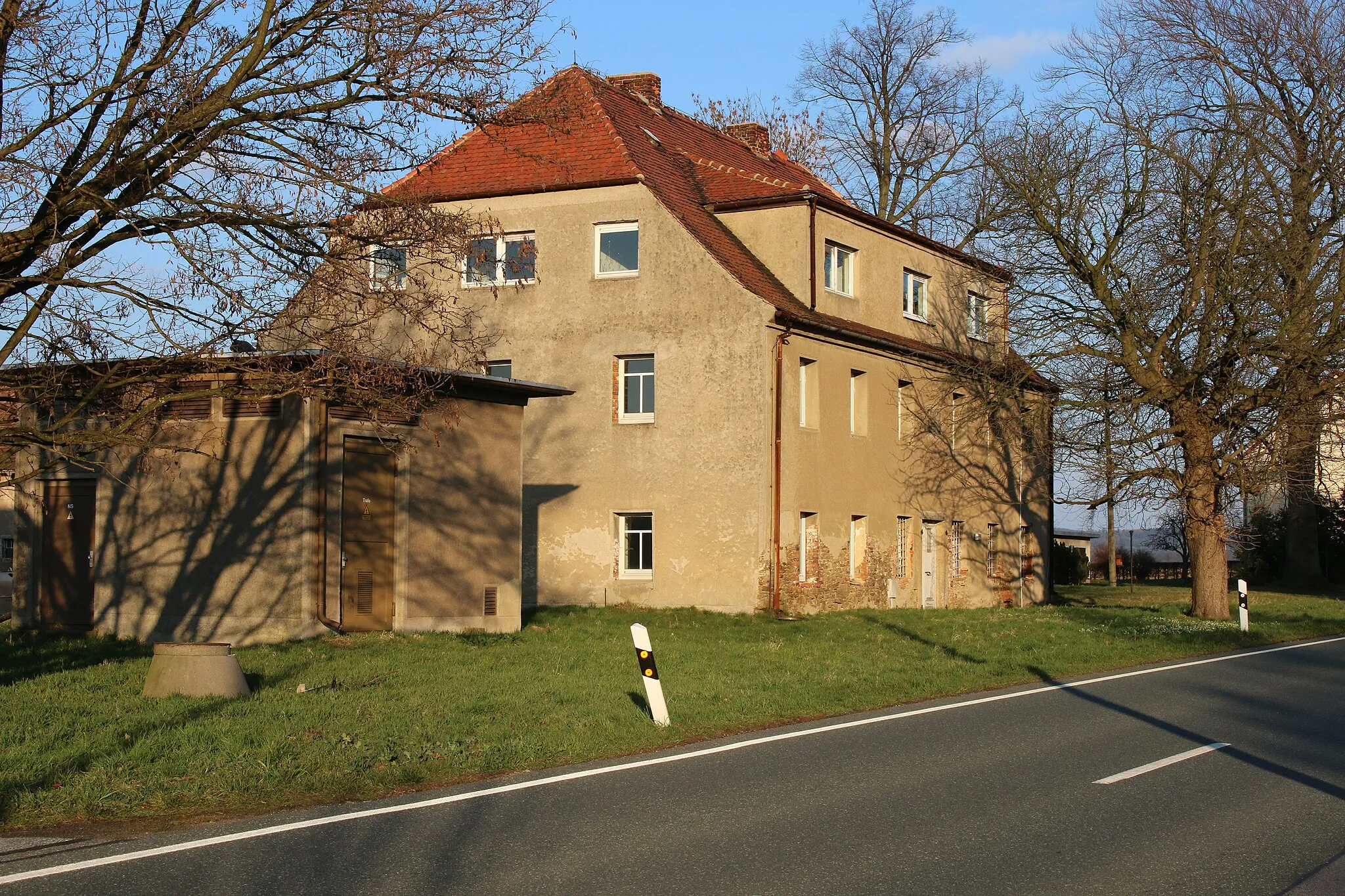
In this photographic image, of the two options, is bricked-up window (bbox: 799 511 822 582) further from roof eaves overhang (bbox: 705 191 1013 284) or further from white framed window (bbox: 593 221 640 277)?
roof eaves overhang (bbox: 705 191 1013 284)

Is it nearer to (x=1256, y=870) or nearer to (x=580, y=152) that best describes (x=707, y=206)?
(x=580, y=152)

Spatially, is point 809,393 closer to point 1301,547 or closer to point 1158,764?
point 1158,764

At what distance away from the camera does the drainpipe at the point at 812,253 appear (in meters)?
28.7

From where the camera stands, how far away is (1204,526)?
28.4 metres

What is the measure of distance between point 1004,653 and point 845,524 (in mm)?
9651

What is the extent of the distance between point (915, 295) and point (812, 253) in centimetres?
515

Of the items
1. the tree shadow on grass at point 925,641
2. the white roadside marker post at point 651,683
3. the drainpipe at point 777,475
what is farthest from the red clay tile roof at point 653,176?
the white roadside marker post at point 651,683

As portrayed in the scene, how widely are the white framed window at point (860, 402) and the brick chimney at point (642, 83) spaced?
33.4ft

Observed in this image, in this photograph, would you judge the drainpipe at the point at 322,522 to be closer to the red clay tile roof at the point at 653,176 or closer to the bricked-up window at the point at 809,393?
the red clay tile roof at the point at 653,176

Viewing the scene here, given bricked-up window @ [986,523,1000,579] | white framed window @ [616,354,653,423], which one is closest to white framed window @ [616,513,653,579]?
white framed window @ [616,354,653,423]

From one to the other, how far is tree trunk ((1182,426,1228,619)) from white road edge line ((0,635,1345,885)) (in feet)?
40.9

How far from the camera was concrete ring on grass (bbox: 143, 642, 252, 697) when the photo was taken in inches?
508

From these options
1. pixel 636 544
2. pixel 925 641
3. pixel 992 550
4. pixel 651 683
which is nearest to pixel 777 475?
pixel 636 544

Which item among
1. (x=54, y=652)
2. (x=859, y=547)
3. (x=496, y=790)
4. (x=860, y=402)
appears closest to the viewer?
(x=496, y=790)
